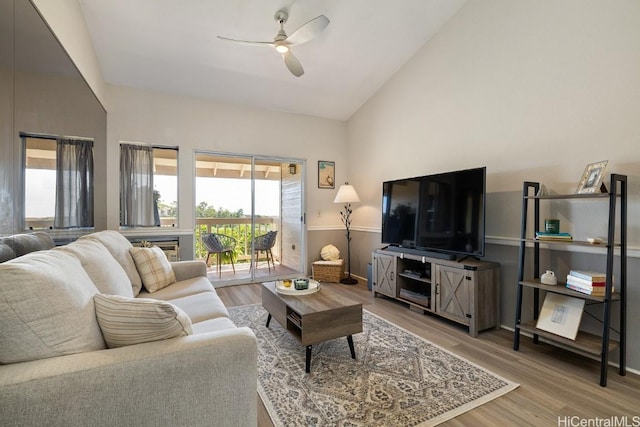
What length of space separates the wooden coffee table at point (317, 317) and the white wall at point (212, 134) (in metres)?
2.53

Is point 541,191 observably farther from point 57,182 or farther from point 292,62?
point 57,182

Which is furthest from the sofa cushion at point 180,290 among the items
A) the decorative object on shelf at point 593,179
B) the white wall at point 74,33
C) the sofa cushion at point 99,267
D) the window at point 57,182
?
the decorative object on shelf at point 593,179

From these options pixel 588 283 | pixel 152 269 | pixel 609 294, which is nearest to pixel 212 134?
pixel 152 269

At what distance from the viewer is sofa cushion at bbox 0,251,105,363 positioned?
3.09 feet

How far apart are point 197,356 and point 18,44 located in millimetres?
2045

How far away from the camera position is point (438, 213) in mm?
3166

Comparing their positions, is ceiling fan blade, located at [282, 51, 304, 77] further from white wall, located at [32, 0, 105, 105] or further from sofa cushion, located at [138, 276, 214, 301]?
sofa cushion, located at [138, 276, 214, 301]

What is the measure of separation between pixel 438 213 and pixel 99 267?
2934 millimetres

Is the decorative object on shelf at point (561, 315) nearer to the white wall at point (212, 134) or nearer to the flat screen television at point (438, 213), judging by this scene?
the flat screen television at point (438, 213)

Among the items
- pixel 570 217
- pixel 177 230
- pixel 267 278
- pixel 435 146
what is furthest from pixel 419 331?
pixel 177 230

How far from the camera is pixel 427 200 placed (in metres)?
3.30

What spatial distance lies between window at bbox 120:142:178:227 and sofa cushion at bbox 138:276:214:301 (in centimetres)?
168

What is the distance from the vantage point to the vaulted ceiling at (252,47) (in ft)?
9.64

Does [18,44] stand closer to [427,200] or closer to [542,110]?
[427,200]
